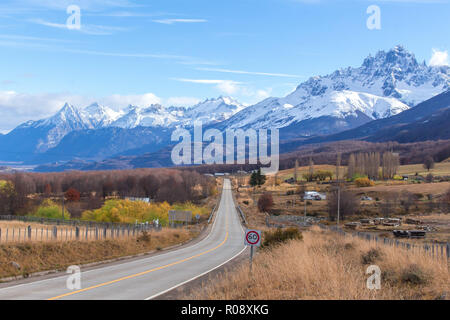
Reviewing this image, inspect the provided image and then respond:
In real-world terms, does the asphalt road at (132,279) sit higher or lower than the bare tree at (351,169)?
lower

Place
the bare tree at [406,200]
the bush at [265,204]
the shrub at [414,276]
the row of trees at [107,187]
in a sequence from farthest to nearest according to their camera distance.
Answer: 1. the row of trees at [107,187]
2. the bush at [265,204]
3. the bare tree at [406,200]
4. the shrub at [414,276]

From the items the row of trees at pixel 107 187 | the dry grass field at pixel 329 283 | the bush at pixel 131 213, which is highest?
the row of trees at pixel 107 187

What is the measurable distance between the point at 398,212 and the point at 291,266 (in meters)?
88.0

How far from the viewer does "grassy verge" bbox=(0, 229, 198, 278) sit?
2377cm

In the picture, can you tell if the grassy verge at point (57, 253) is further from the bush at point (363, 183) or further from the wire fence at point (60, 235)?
the bush at point (363, 183)

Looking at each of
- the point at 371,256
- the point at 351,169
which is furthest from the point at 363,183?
the point at 371,256

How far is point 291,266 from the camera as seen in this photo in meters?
16.2

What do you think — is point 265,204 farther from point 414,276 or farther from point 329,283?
point 329,283

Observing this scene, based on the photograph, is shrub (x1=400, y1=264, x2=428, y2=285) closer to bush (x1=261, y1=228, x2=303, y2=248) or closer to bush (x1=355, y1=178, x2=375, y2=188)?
bush (x1=261, y1=228, x2=303, y2=248)

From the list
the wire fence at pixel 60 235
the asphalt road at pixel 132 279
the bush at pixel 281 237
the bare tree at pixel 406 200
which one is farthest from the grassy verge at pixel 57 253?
the bare tree at pixel 406 200

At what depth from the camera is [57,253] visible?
27703mm

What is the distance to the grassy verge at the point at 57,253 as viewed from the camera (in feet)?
78.0
